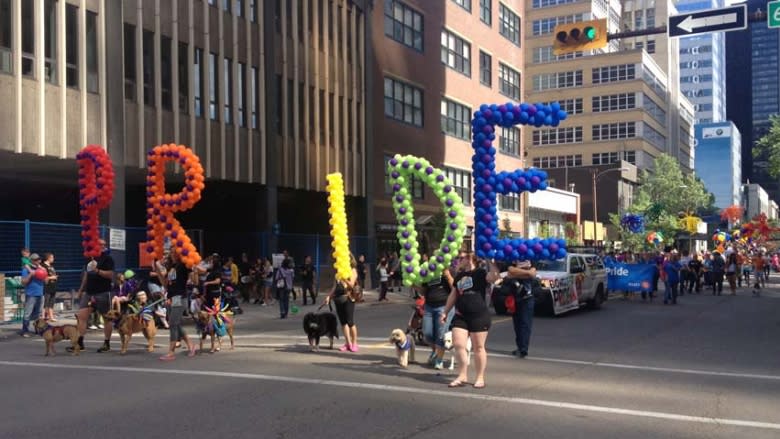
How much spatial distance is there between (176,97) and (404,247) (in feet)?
49.8

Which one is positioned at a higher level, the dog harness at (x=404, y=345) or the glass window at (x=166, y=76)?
the glass window at (x=166, y=76)

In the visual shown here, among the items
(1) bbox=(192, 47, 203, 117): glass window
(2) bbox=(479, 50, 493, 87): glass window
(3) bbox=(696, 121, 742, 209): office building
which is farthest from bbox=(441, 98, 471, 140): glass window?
(3) bbox=(696, 121, 742, 209): office building

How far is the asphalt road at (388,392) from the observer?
761 centimetres

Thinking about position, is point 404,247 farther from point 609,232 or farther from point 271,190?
point 609,232

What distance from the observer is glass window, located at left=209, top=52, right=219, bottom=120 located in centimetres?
2714

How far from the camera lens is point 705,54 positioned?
534 ft

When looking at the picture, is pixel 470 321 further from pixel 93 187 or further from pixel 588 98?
pixel 588 98

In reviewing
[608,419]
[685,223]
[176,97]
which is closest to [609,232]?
[685,223]

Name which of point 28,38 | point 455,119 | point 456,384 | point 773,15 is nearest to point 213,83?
point 28,38

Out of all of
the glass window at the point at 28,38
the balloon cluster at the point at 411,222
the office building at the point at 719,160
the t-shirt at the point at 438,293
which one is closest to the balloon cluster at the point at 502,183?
the balloon cluster at the point at 411,222

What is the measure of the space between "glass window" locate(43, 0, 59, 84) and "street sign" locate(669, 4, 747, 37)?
53.3ft

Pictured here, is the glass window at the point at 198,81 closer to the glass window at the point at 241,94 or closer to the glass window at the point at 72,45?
the glass window at the point at 241,94

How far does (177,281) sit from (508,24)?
42.2 meters

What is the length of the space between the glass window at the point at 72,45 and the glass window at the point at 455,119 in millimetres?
23102
